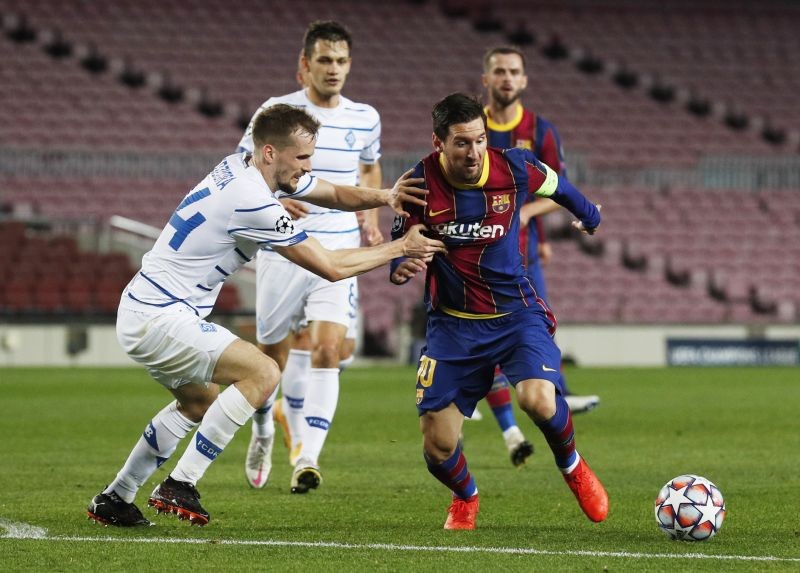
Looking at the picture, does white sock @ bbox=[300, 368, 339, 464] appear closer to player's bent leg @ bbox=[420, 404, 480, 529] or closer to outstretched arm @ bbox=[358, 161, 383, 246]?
outstretched arm @ bbox=[358, 161, 383, 246]

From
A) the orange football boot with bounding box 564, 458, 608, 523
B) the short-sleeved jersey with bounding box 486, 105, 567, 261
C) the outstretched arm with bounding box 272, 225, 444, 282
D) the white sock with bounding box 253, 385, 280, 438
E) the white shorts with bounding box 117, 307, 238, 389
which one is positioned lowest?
the white sock with bounding box 253, 385, 280, 438

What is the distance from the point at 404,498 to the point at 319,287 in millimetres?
1397

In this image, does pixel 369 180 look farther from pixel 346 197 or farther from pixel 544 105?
pixel 544 105

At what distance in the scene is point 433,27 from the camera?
28984 mm

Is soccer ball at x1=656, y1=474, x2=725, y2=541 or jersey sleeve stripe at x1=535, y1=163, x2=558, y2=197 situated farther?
jersey sleeve stripe at x1=535, y1=163, x2=558, y2=197

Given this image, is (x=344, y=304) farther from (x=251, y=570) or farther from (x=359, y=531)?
(x=251, y=570)

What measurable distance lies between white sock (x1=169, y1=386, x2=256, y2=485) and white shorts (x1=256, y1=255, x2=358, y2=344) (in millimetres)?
1961

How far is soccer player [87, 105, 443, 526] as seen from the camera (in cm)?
557

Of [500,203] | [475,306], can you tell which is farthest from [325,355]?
[500,203]

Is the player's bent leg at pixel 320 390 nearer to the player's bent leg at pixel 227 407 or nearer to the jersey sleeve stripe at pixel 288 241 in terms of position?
the player's bent leg at pixel 227 407

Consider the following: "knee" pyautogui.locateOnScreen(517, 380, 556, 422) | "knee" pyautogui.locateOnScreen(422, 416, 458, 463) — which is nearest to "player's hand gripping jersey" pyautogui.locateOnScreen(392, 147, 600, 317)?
"knee" pyautogui.locateOnScreen(517, 380, 556, 422)

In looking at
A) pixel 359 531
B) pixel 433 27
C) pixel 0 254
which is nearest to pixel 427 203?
pixel 359 531

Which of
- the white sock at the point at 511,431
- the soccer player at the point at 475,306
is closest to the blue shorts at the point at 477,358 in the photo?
the soccer player at the point at 475,306

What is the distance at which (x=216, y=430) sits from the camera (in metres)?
5.65
